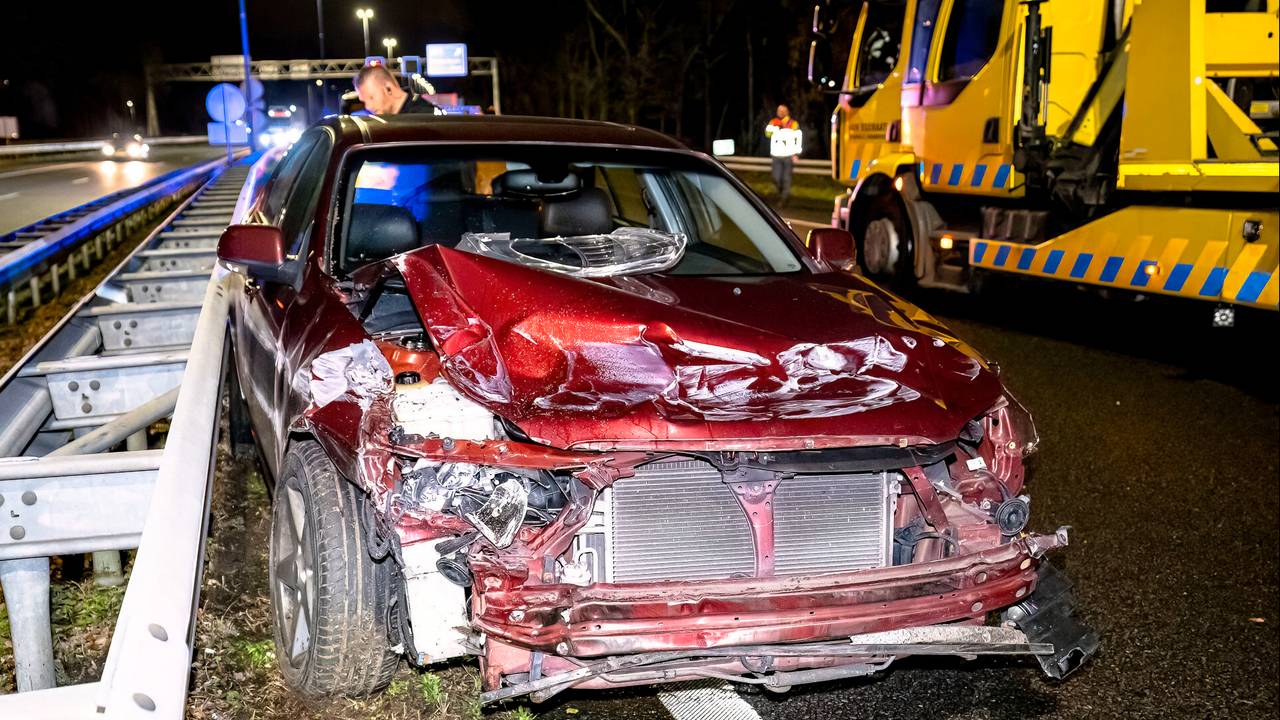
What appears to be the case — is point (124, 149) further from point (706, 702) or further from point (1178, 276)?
point (706, 702)

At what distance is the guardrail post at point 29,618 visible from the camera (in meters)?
3.05

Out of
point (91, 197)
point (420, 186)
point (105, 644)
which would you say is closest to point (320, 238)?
point (420, 186)

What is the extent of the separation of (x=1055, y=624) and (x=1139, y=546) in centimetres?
179

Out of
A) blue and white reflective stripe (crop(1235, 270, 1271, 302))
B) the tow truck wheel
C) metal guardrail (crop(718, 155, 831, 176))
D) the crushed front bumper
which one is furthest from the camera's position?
metal guardrail (crop(718, 155, 831, 176))

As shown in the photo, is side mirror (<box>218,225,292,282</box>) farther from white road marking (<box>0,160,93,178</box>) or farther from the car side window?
white road marking (<box>0,160,93,178</box>)

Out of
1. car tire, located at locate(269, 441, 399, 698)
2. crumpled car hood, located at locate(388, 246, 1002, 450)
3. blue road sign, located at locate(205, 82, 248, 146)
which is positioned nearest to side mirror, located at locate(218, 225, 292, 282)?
crumpled car hood, located at locate(388, 246, 1002, 450)

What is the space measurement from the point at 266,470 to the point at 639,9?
49.2 m

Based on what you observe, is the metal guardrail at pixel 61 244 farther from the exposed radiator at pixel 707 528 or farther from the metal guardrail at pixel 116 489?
the exposed radiator at pixel 707 528

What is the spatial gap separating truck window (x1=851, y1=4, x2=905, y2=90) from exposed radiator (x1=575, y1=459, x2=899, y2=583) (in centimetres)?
907

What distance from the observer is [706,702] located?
350 cm

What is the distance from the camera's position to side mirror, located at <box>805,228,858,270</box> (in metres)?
4.51

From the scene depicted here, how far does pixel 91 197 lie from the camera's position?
862 inches

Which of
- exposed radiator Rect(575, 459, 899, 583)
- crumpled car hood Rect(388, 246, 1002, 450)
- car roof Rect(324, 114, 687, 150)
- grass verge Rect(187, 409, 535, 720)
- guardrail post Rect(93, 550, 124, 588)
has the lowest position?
grass verge Rect(187, 409, 535, 720)

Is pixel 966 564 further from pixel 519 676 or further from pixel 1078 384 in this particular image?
pixel 1078 384
